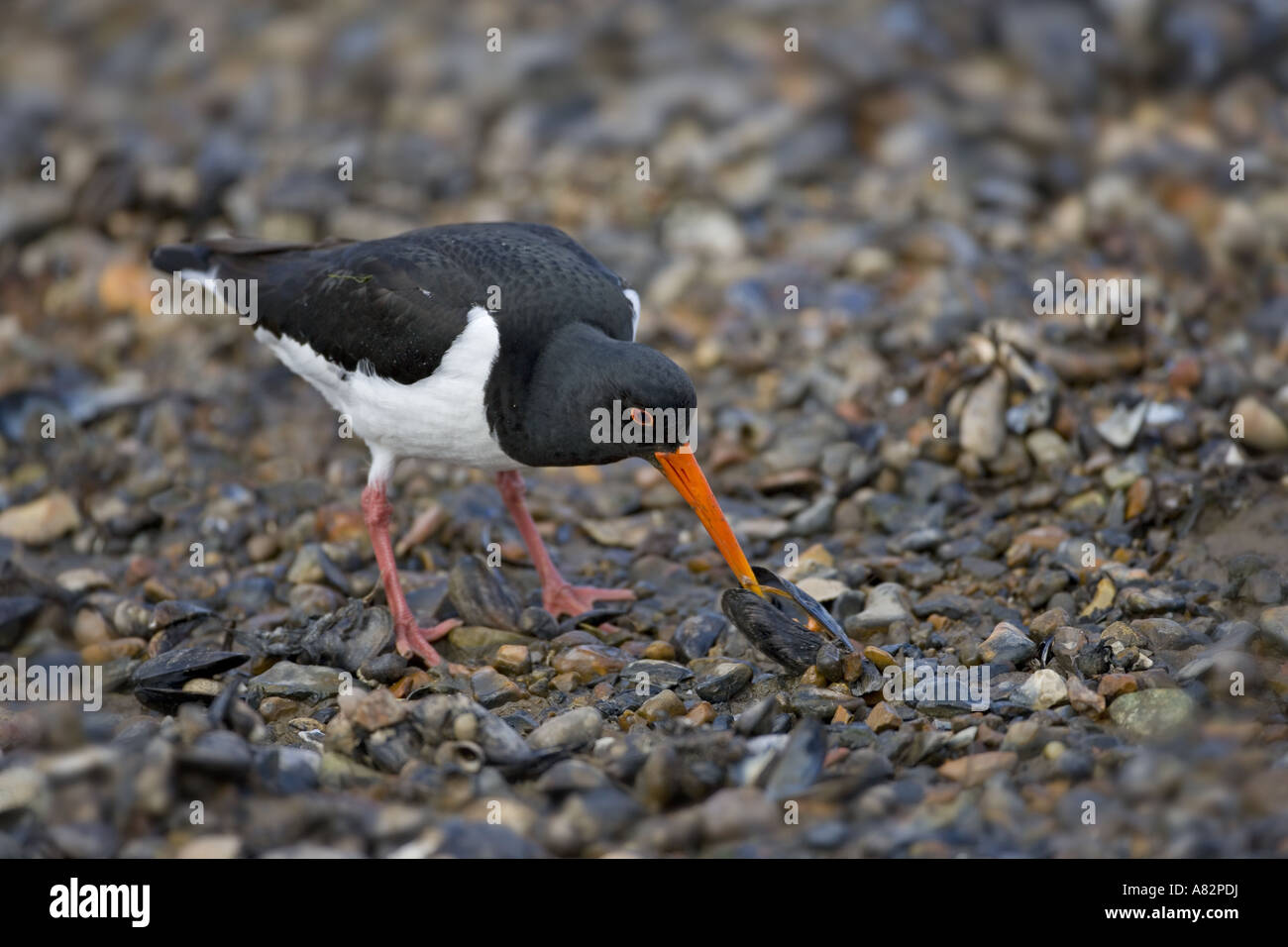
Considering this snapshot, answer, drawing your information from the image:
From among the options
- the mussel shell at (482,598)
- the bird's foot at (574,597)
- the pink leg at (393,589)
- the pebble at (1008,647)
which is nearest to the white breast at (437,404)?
the pink leg at (393,589)

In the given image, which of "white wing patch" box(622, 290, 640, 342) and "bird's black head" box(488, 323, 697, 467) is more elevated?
"white wing patch" box(622, 290, 640, 342)

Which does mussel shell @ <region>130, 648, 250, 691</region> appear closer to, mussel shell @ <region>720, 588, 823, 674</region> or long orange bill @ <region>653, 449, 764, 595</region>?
long orange bill @ <region>653, 449, 764, 595</region>

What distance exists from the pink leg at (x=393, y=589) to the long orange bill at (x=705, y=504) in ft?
4.24

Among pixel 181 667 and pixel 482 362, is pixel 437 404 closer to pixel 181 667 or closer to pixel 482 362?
pixel 482 362

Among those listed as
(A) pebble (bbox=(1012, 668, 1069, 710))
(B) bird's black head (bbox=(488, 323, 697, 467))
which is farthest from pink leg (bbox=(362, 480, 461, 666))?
(A) pebble (bbox=(1012, 668, 1069, 710))

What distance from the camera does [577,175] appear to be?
9562 mm

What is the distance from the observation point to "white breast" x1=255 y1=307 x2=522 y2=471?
5316mm

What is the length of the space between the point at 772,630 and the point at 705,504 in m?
0.57

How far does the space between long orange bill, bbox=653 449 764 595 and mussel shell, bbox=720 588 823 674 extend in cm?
7

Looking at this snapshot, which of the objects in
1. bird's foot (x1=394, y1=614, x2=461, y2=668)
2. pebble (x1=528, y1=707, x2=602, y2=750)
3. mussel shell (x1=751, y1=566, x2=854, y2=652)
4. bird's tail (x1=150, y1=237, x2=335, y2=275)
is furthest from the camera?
bird's tail (x1=150, y1=237, x2=335, y2=275)

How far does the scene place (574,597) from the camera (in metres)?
6.16

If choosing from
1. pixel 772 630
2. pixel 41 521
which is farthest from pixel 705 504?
pixel 41 521

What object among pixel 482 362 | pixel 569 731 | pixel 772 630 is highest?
pixel 482 362
